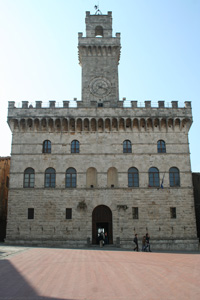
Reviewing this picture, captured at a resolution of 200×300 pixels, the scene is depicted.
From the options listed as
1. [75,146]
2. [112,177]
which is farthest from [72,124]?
[112,177]

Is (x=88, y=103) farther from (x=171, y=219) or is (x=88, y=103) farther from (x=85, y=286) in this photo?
(x=85, y=286)

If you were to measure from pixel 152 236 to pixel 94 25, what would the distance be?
23.9m

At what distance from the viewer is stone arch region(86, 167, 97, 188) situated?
29.5 m

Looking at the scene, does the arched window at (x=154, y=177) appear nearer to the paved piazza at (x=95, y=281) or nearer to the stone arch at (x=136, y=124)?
the stone arch at (x=136, y=124)

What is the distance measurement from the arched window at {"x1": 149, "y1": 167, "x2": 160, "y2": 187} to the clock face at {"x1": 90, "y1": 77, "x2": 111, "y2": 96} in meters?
9.78

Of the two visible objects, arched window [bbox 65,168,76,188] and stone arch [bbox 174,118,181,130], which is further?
stone arch [bbox 174,118,181,130]

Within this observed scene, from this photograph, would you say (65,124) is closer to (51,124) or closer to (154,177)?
(51,124)

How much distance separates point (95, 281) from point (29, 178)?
19.6 meters

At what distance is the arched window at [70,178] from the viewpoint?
29359 millimetres

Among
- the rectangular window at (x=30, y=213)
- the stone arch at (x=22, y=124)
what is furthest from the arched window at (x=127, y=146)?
the rectangular window at (x=30, y=213)

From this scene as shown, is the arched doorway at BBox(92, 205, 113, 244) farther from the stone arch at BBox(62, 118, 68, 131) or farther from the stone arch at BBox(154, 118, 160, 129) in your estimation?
the stone arch at BBox(154, 118, 160, 129)

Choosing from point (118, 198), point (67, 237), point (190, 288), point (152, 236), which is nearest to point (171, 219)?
point (152, 236)

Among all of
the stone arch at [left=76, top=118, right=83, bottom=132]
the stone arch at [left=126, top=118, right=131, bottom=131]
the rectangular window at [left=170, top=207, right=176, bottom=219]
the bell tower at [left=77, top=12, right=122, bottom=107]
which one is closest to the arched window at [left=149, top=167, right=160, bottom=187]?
the rectangular window at [left=170, top=207, right=176, bottom=219]

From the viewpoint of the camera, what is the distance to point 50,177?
97.0ft
